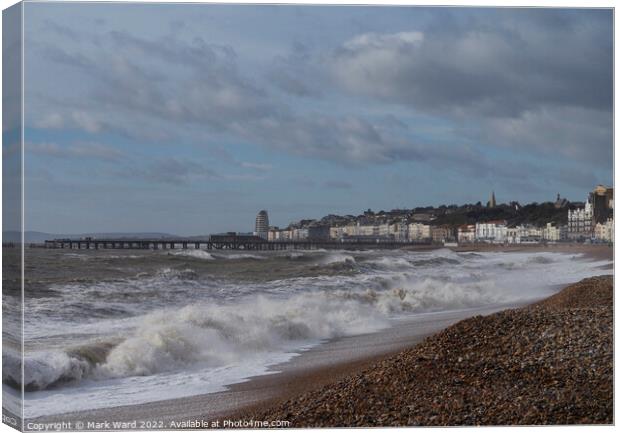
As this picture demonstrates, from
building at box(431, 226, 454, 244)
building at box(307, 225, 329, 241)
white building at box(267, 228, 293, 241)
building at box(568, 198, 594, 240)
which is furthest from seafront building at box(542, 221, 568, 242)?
white building at box(267, 228, 293, 241)

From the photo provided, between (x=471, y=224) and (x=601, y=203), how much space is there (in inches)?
52.8

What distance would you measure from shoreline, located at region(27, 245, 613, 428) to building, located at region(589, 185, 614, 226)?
34 cm

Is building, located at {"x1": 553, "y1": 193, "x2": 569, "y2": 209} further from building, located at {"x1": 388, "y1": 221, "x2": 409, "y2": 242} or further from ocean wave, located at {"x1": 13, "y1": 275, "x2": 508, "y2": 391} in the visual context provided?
building, located at {"x1": 388, "y1": 221, "x2": 409, "y2": 242}

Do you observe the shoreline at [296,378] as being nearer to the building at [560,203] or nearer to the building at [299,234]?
the building at [560,203]

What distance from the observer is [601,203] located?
9469 millimetres

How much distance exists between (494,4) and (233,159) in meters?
2.92

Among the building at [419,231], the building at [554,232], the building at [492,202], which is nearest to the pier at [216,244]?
the building at [419,231]

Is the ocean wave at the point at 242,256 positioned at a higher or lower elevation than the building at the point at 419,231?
lower

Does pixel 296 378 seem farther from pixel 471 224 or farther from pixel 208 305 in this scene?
pixel 471 224

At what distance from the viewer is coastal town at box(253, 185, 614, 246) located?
9.52 meters

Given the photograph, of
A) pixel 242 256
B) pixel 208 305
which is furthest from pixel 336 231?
pixel 208 305

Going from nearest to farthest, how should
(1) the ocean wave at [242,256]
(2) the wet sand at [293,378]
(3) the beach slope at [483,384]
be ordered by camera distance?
(3) the beach slope at [483,384], (2) the wet sand at [293,378], (1) the ocean wave at [242,256]

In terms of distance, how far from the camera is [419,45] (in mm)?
9125

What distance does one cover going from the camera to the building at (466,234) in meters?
9.98
